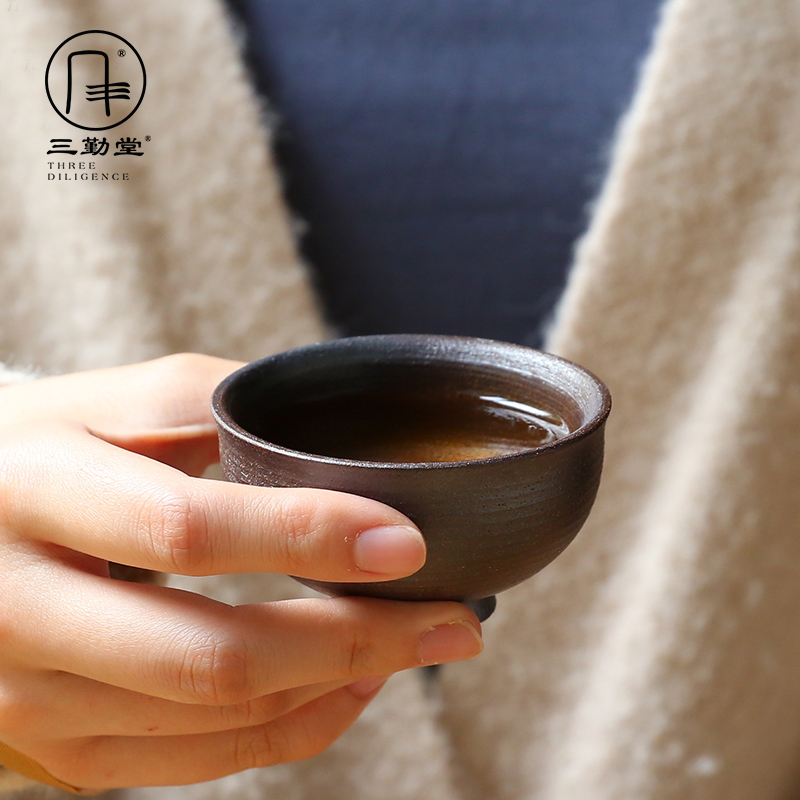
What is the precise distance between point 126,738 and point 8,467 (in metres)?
0.21

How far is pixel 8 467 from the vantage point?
1.56 ft

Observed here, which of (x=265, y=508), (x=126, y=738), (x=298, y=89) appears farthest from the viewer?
(x=298, y=89)

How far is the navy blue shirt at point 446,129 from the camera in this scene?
2.83 feet

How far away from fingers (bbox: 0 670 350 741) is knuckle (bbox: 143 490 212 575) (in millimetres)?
131

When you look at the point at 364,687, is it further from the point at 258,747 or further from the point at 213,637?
the point at 213,637

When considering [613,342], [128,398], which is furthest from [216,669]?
[613,342]

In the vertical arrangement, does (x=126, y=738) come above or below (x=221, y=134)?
below

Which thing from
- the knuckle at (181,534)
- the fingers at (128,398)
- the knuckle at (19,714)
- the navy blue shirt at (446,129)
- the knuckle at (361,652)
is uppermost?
the navy blue shirt at (446,129)

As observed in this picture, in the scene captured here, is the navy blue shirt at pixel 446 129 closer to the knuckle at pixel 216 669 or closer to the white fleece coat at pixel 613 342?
the white fleece coat at pixel 613 342

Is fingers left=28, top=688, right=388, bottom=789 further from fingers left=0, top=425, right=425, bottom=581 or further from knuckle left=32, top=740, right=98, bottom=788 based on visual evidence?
fingers left=0, top=425, right=425, bottom=581

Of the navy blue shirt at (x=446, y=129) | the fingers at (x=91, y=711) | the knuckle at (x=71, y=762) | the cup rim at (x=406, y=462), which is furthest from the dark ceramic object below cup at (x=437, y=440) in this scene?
the navy blue shirt at (x=446, y=129)

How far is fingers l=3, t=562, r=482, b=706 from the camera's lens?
1.40ft

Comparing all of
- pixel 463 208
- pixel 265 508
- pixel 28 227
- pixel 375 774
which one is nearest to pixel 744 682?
pixel 375 774

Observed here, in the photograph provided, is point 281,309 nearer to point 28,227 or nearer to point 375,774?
point 28,227
